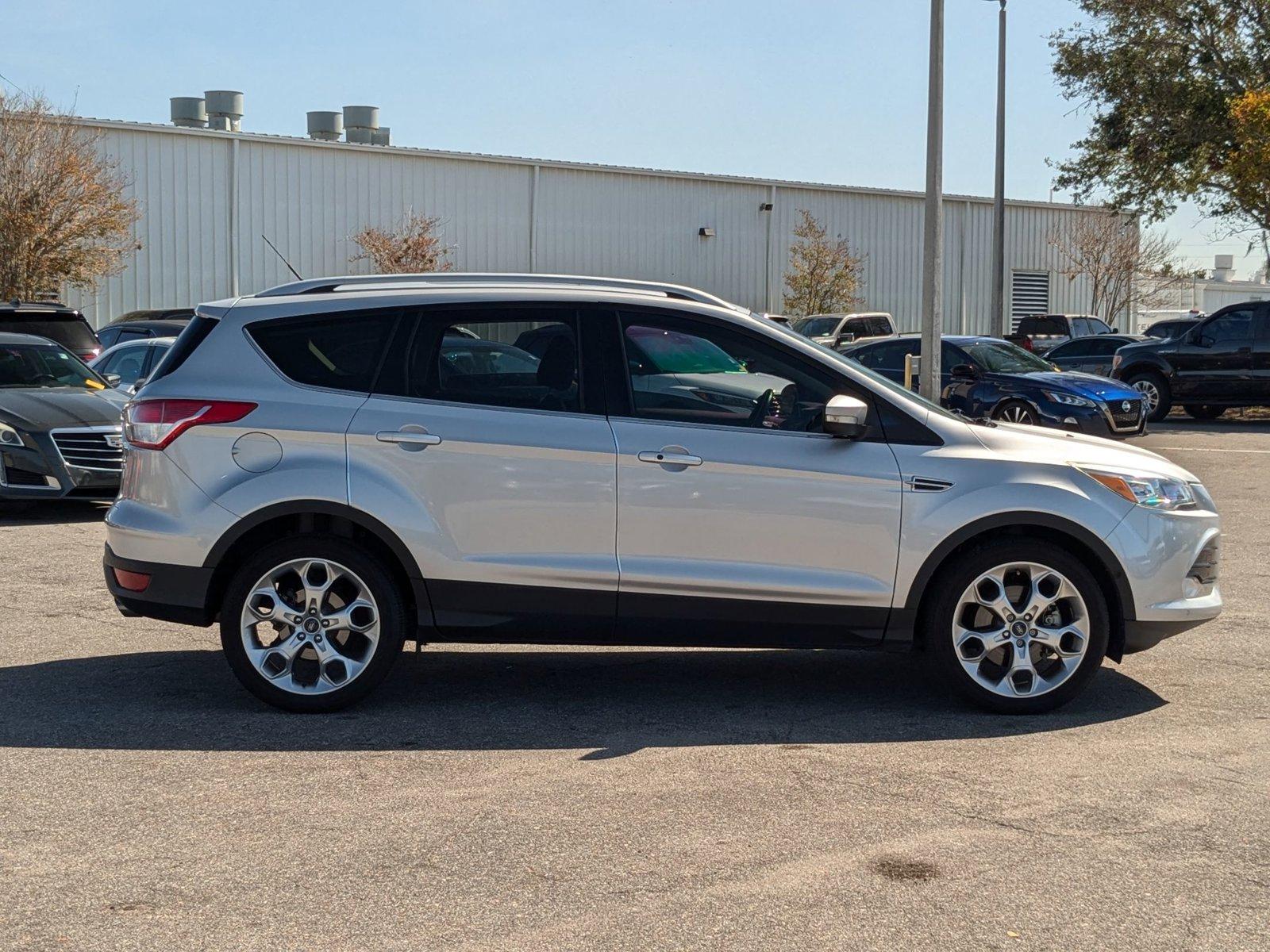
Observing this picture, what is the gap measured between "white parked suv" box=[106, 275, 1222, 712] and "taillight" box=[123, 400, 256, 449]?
17mm

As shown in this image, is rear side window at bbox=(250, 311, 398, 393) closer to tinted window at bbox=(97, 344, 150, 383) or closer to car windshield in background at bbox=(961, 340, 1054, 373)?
tinted window at bbox=(97, 344, 150, 383)

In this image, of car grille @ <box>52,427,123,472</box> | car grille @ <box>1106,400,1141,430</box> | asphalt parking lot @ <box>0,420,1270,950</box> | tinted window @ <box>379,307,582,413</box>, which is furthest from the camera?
car grille @ <box>1106,400,1141,430</box>

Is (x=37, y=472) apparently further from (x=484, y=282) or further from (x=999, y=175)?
(x=999, y=175)

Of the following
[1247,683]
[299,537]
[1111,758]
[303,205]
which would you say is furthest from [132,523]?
[303,205]

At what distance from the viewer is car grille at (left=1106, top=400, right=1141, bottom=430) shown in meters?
19.5

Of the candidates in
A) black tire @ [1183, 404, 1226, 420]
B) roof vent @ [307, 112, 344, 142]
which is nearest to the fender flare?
black tire @ [1183, 404, 1226, 420]

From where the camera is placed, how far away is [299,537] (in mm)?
6355

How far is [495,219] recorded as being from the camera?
3969cm

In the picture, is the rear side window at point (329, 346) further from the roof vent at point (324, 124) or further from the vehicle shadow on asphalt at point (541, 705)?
the roof vent at point (324, 124)

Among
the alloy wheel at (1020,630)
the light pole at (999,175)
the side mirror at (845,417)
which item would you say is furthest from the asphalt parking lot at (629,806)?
the light pole at (999,175)

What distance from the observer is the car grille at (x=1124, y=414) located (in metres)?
19.5

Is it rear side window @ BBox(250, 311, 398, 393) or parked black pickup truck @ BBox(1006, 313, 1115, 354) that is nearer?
rear side window @ BBox(250, 311, 398, 393)

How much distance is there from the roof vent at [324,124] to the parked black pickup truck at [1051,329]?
1921 cm

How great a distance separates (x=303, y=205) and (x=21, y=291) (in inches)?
291
